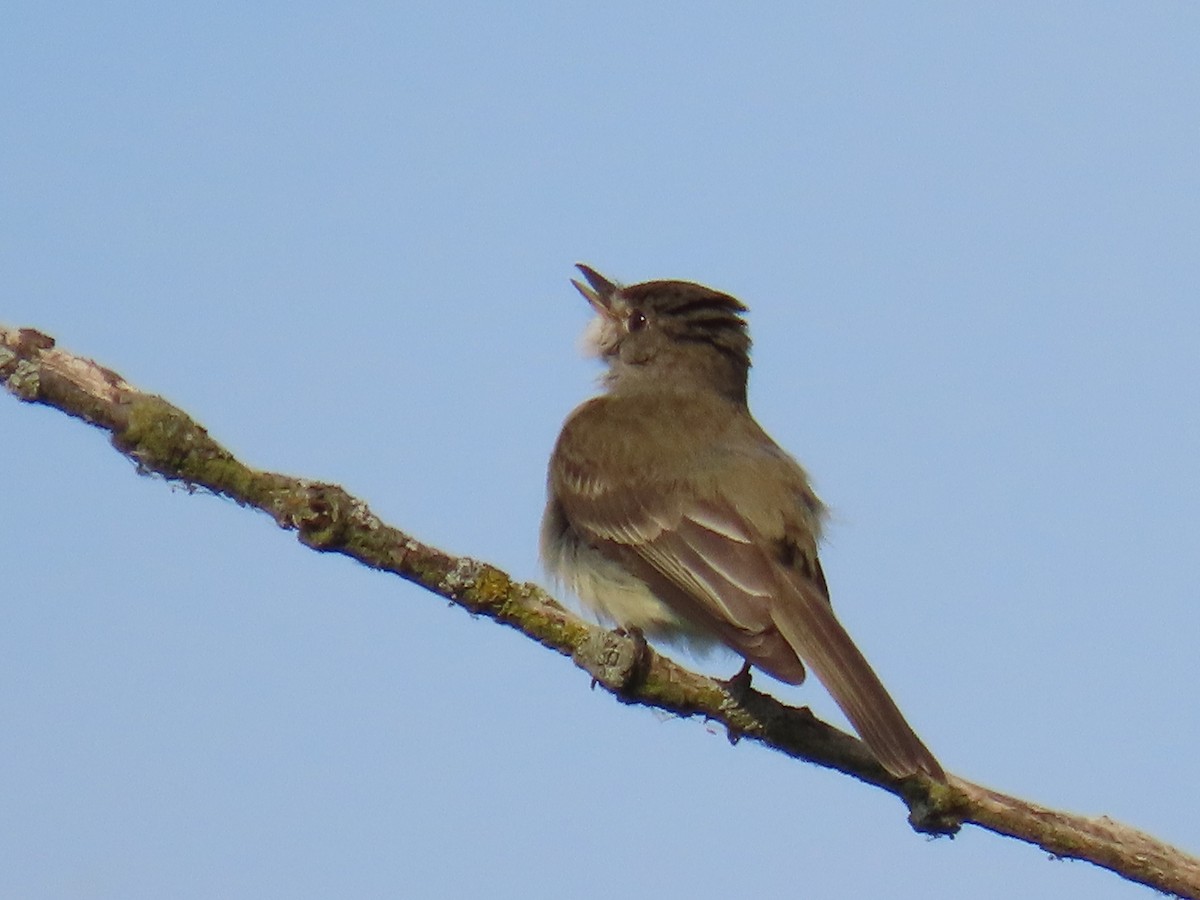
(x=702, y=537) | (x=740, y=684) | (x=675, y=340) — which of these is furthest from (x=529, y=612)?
(x=675, y=340)

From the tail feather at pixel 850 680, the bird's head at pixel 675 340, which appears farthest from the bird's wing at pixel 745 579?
the bird's head at pixel 675 340

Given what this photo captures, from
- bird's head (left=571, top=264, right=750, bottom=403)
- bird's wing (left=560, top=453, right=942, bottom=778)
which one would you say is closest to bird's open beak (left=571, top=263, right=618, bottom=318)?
bird's head (left=571, top=264, right=750, bottom=403)

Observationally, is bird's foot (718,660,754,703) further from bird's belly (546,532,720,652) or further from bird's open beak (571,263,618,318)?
bird's open beak (571,263,618,318)

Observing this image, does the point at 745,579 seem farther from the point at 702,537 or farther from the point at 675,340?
the point at 675,340

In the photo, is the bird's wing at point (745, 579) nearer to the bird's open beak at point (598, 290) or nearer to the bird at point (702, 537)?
the bird at point (702, 537)

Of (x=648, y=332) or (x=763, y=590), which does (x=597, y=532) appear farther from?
(x=648, y=332)

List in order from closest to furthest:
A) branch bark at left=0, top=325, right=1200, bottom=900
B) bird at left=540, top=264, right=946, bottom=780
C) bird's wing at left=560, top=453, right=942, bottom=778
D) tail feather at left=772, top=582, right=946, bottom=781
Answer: branch bark at left=0, top=325, right=1200, bottom=900, tail feather at left=772, top=582, right=946, bottom=781, bird's wing at left=560, top=453, right=942, bottom=778, bird at left=540, top=264, right=946, bottom=780

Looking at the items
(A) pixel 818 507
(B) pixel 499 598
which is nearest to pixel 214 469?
(B) pixel 499 598
